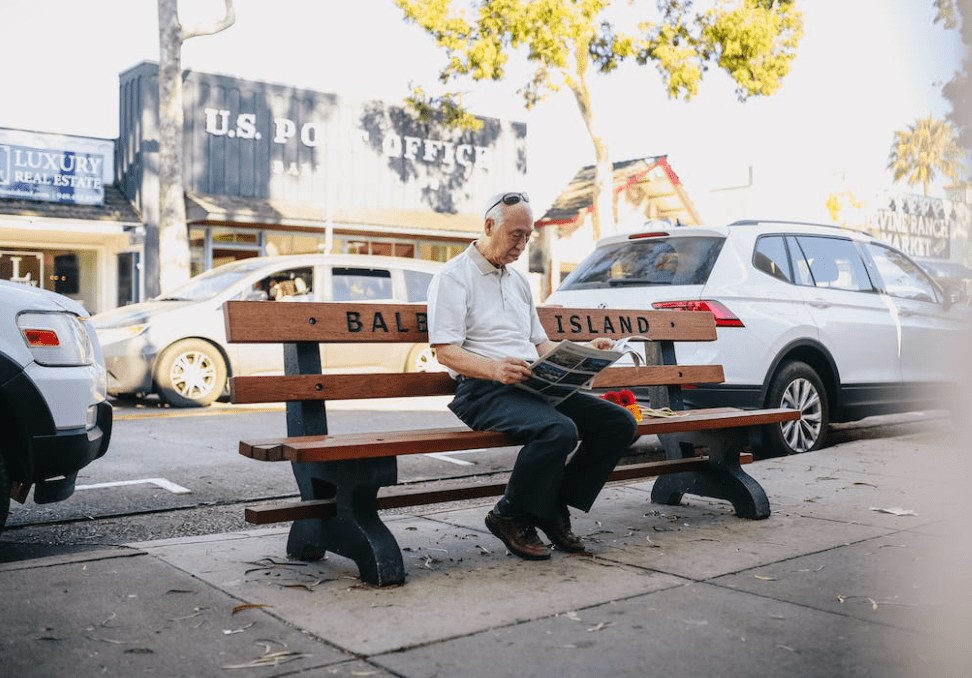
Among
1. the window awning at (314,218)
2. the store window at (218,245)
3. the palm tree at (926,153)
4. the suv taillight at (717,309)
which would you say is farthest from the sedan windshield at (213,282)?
the store window at (218,245)

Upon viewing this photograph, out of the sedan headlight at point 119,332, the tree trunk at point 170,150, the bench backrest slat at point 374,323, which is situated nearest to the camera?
the bench backrest slat at point 374,323

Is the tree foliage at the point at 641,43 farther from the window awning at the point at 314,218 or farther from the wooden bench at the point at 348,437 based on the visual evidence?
the wooden bench at the point at 348,437

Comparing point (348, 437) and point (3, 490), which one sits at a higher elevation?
point (348, 437)

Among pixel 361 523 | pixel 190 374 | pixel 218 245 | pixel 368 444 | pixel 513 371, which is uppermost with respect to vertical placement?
pixel 218 245

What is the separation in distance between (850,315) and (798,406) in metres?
0.94

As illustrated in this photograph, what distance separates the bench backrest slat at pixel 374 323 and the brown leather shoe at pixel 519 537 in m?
0.86

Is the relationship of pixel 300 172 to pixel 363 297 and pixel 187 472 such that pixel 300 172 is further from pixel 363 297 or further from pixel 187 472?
pixel 187 472

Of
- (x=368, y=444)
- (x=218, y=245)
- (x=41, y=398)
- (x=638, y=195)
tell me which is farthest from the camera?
(x=638, y=195)

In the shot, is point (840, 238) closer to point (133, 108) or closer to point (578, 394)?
point (578, 394)

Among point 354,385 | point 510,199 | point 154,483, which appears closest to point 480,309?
point 510,199

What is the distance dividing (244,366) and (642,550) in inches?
308

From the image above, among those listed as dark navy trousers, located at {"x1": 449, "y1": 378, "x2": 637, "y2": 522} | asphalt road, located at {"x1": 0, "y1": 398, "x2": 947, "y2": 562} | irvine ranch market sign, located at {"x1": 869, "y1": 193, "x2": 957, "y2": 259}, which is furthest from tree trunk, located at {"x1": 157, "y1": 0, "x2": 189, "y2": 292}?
irvine ranch market sign, located at {"x1": 869, "y1": 193, "x2": 957, "y2": 259}

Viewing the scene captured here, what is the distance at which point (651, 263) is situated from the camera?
24.8 feet

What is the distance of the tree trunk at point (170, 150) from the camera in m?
16.7
